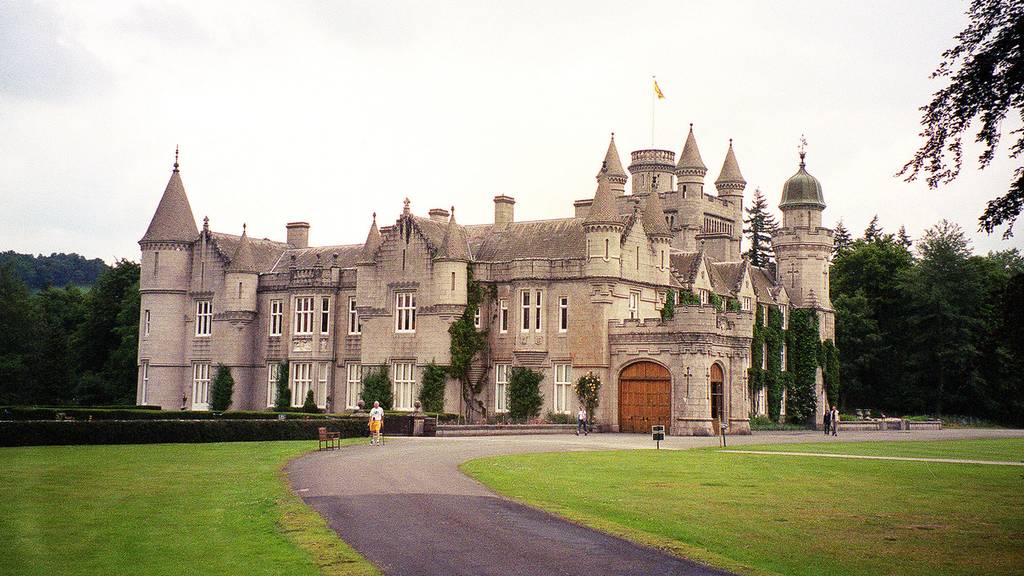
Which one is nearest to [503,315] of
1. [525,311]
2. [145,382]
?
[525,311]

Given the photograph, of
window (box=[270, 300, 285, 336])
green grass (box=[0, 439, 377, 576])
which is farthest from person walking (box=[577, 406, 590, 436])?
green grass (box=[0, 439, 377, 576])

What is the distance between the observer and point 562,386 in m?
55.2

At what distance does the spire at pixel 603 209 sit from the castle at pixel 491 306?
7 cm

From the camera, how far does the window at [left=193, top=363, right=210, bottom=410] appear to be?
2547 inches

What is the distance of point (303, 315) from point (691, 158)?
35.4 meters

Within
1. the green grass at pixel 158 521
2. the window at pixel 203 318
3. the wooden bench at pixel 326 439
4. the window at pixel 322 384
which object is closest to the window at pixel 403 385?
the window at pixel 322 384

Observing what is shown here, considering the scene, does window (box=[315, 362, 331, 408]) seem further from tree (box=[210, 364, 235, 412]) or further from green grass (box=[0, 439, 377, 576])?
green grass (box=[0, 439, 377, 576])

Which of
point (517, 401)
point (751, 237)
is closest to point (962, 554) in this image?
point (517, 401)

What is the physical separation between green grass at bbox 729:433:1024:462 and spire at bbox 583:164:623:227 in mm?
15447

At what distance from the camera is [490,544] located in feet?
56.5

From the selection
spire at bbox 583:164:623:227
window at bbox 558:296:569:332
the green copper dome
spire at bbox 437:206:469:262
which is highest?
the green copper dome

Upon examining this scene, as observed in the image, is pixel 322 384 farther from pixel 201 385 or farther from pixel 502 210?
pixel 502 210

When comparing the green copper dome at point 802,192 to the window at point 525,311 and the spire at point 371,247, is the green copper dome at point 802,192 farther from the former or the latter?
the spire at point 371,247

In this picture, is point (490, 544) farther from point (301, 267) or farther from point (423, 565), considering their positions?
point (301, 267)
